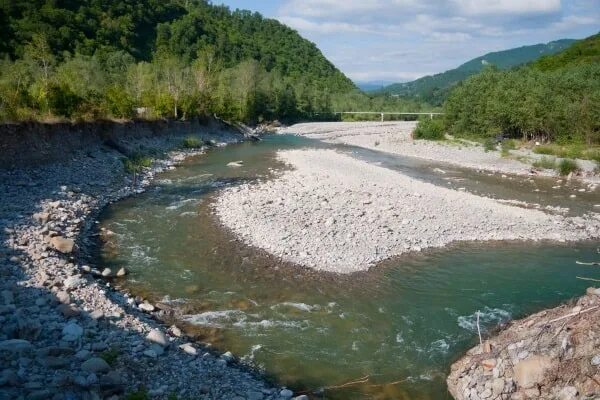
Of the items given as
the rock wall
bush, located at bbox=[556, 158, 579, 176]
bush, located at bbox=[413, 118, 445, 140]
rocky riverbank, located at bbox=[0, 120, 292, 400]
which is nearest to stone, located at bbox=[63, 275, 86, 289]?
rocky riverbank, located at bbox=[0, 120, 292, 400]

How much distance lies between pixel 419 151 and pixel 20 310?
40901mm

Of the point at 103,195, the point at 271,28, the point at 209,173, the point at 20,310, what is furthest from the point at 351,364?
→ the point at 271,28

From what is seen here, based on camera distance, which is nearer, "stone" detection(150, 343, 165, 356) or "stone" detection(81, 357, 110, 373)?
"stone" detection(81, 357, 110, 373)

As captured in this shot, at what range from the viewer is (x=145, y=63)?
68938mm

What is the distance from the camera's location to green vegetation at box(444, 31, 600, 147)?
3959cm

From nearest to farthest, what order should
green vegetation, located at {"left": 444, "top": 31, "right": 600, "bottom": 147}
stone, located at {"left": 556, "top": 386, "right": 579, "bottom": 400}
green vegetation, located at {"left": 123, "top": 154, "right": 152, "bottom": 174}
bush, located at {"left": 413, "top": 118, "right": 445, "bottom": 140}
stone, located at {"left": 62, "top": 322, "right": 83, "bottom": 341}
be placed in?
stone, located at {"left": 556, "top": 386, "right": 579, "bottom": 400} → stone, located at {"left": 62, "top": 322, "right": 83, "bottom": 341} → green vegetation, located at {"left": 123, "top": 154, "right": 152, "bottom": 174} → green vegetation, located at {"left": 444, "top": 31, "right": 600, "bottom": 147} → bush, located at {"left": 413, "top": 118, "right": 445, "bottom": 140}

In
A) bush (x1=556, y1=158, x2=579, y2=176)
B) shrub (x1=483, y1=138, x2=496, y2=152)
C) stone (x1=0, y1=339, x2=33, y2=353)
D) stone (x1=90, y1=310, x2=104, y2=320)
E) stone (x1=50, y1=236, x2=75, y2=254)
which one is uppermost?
shrub (x1=483, y1=138, x2=496, y2=152)

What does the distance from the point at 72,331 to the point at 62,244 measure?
18.9ft

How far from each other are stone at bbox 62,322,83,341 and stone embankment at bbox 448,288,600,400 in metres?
7.32

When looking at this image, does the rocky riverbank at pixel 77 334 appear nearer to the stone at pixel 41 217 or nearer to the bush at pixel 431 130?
the stone at pixel 41 217

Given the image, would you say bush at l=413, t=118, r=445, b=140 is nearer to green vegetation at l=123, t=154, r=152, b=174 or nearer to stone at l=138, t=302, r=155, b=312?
green vegetation at l=123, t=154, r=152, b=174

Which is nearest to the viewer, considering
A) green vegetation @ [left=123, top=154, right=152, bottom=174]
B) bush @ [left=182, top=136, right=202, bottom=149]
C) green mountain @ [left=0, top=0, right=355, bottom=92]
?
green vegetation @ [left=123, top=154, right=152, bottom=174]

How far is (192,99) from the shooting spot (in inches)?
1971

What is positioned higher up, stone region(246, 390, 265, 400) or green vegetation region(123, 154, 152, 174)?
green vegetation region(123, 154, 152, 174)
